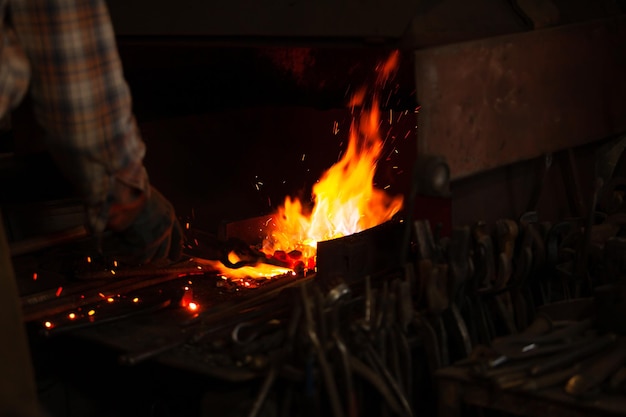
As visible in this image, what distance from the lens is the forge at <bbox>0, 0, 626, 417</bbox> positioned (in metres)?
2.30

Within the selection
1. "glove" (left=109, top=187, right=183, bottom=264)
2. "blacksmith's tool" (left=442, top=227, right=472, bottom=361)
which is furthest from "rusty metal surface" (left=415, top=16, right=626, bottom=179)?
"glove" (left=109, top=187, right=183, bottom=264)

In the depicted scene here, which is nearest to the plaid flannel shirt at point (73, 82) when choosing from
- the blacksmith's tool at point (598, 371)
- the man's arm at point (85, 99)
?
the man's arm at point (85, 99)

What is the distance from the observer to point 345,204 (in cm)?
353

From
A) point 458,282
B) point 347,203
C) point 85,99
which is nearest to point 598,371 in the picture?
point 458,282

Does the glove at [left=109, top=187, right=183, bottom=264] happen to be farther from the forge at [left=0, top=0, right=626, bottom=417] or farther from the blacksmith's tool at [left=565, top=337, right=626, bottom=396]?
the blacksmith's tool at [left=565, top=337, right=626, bottom=396]

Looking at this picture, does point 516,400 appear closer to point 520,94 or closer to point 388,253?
point 388,253

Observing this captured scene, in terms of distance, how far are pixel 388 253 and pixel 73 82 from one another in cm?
146

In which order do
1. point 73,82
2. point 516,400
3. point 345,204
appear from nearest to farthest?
point 73,82 → point 516,400 → point 345,204

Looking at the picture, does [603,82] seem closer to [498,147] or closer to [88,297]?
[498,147]

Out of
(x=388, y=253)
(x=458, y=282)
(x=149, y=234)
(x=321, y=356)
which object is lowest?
(x=321, y=356)

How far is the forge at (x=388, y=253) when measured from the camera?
2.30m

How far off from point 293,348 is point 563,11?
1.65 m

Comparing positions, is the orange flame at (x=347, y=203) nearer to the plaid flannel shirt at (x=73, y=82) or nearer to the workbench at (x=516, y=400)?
the workbench at (x=516, y=400)

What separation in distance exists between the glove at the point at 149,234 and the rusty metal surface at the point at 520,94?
0.80 metres
